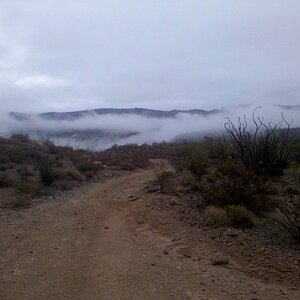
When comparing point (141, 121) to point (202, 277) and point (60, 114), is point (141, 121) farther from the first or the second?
point (202, 277)

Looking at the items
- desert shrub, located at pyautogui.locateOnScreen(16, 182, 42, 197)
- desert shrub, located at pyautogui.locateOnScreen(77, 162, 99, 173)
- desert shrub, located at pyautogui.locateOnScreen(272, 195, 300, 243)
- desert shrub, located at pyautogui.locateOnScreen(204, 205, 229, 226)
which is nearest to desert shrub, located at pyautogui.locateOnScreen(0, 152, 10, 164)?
desert shrub, located at pyautogui.locateOnScreen(77, 162, 99, 173)

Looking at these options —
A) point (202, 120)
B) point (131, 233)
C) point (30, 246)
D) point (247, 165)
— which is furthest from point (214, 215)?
point (202, 120)

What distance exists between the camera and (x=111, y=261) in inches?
302

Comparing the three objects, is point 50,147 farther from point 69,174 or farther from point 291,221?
point 291,221

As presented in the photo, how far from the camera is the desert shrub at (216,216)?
9.45 m

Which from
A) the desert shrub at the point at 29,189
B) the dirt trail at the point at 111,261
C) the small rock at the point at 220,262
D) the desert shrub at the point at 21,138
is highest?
the desert shrub at the point at 21,138

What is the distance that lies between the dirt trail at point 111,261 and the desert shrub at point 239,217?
0.99 meters

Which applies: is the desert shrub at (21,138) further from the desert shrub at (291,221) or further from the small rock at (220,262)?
the small rock at (220,262)

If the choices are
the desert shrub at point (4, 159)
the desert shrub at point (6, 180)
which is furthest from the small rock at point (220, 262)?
the desert shrub at point (4, 159)

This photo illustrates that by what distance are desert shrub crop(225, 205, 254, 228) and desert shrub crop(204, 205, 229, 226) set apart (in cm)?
10

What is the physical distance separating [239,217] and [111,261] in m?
3.14

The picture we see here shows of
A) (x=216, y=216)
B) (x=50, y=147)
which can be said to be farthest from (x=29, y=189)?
(x=50, y=147)

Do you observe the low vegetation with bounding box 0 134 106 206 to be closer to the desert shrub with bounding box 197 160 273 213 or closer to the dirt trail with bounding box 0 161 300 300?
the dirt trail with bounding box 0 161 300 300

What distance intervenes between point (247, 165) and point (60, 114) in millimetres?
65384
